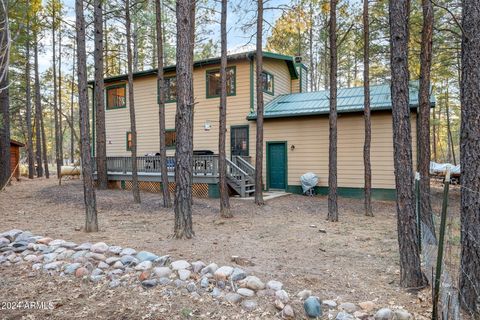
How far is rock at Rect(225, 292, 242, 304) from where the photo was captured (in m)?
3.12

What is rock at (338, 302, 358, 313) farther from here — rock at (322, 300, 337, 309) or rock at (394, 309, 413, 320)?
rock at (394, 309, 413, 320)

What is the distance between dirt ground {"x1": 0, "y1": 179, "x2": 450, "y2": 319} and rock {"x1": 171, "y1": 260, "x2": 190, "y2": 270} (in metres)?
0.39

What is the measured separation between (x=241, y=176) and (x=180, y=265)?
7.02 meters

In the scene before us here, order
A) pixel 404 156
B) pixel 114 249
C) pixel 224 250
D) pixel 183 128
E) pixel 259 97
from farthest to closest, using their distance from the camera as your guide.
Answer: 1. pixel 259 97
2. pixel 183 128
3. pixel 224 250
4. pixel 114 249
5. pixel 404 156

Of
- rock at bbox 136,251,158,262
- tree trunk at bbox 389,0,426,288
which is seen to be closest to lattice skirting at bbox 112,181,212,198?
rock at bbox 136,251,158,262

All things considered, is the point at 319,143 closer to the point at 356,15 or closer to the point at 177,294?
the point at 356,15

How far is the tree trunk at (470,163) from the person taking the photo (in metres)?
2.64

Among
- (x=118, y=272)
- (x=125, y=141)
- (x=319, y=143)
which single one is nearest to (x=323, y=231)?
(x=118, y=272)

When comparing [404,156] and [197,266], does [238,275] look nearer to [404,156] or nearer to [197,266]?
[197,266]

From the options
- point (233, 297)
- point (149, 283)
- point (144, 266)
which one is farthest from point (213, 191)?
point (233, 297)

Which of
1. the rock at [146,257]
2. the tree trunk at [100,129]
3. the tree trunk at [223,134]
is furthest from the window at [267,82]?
the rock at [146,257]

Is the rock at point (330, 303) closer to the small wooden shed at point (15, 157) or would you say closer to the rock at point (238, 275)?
the rock at point (238, 275)

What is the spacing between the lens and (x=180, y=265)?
149 inches

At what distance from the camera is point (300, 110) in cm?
1156
